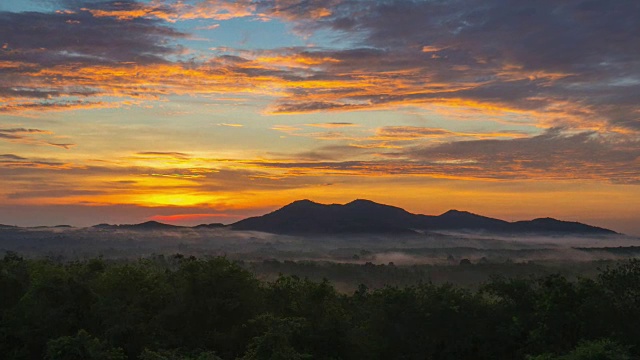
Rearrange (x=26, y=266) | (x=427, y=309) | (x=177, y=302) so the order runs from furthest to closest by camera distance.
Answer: (x=26, y=266)
(x=177, y=302)
(x=427, y=309)

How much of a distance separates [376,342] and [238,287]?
38.2 feet

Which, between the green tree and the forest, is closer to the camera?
the green tree

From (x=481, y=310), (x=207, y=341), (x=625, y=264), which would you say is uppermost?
(x=625, y=264)

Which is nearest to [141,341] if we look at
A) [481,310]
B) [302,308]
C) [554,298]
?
[302,308]

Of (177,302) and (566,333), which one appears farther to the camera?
(177,302)

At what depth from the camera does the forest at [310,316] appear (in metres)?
41.1

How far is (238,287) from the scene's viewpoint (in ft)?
159

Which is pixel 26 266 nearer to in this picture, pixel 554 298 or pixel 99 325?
pixel 99 325

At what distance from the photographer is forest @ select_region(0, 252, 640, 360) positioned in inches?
1619

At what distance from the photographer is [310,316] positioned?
45.1m

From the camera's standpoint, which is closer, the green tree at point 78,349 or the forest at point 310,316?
the green tree at point 78,349

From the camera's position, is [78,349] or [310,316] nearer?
[78,349]

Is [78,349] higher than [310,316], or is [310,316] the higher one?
[310,316]

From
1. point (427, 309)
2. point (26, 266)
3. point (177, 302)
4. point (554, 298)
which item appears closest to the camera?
point (554, 298)
